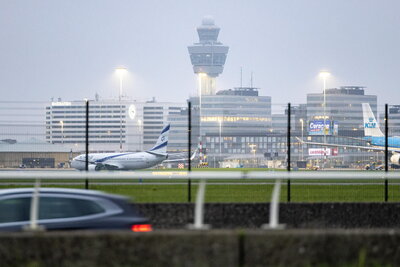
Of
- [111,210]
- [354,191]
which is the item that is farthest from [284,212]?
[354,191]

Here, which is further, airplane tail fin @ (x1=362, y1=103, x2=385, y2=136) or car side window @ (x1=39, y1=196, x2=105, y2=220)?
airplane tail fin @ (x1=362, y1=103, x2=385, y2=136)

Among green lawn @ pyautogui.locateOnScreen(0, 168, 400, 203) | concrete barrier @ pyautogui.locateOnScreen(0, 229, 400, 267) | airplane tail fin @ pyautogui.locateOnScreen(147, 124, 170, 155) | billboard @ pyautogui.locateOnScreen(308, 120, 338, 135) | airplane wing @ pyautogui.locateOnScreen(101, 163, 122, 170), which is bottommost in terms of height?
airplane wing @ pyautogui.locateOnScreen(101, 163, 122, 170)

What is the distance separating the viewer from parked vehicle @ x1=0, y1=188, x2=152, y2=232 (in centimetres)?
1070

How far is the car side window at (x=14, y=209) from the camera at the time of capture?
11.0m

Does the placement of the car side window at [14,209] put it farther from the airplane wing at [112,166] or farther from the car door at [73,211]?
the airplane wing at [112,166]

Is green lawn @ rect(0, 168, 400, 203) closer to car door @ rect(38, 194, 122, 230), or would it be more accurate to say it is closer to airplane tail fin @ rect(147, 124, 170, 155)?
car door @ rect(38, 194, 122, 230)

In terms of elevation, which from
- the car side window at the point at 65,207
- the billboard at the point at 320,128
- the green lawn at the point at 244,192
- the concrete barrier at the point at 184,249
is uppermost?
the billboard at the point at 320,128

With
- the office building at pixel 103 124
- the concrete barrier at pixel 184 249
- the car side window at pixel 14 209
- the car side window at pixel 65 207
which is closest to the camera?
the concrete barrier at pixel 184 249

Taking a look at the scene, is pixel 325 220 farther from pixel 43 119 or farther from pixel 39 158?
pixel 39 158

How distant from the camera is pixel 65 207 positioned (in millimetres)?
10945

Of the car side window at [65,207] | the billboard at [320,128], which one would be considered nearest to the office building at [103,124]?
the car side window at [65,207]

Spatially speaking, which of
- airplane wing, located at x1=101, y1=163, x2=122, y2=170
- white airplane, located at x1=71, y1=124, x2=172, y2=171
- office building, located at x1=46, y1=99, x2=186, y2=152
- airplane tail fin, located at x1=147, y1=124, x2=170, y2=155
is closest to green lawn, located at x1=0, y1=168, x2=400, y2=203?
office building, located at x1=46, y1=99, x2=186, y2=152

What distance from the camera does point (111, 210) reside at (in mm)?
10781

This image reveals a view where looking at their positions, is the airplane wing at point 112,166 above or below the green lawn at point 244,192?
below
